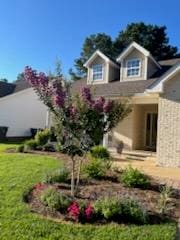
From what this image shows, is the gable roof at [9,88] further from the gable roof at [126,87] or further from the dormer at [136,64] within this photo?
the dormer at [136,64]

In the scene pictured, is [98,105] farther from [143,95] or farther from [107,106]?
[143,95]

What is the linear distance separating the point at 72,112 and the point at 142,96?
30.9 ft

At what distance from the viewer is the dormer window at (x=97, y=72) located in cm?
2191

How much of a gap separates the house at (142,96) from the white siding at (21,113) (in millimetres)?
8846

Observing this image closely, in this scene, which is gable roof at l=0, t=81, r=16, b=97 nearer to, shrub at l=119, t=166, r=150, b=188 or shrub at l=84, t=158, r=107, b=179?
shrub at l=84, t=158, r=107, b=179

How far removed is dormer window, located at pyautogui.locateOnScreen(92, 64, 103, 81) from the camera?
862 inches

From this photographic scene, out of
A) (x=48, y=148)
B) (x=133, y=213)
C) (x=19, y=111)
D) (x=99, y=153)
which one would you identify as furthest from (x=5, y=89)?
Answer: (x=133, y=213)

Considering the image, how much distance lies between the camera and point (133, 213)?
660 cm

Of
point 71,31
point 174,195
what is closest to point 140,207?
point 174,195

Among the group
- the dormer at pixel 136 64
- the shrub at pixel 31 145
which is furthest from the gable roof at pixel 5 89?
the dormer at pixel 136 64

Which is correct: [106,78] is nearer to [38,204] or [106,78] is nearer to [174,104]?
[174,104]

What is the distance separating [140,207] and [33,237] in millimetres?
2419

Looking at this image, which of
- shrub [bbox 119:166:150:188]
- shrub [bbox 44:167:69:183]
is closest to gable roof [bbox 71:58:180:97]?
shrub [bbox 44:167:69:183]

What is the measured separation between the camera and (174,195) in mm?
8719
